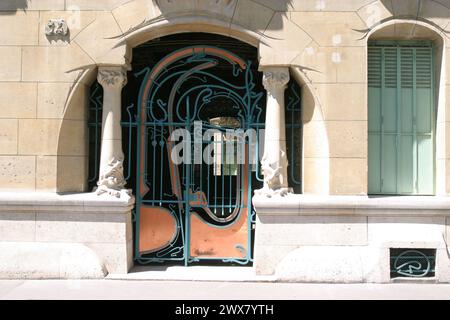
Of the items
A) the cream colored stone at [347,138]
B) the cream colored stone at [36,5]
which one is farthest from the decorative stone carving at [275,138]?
the cream colored stone at [36,5]

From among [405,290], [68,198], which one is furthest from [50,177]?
[405,290]

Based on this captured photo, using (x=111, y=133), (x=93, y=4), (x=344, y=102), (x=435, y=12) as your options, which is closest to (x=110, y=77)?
(x=111, y=133)

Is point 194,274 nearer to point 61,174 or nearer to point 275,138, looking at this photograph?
point 275,138

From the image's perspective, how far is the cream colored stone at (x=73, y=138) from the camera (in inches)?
302

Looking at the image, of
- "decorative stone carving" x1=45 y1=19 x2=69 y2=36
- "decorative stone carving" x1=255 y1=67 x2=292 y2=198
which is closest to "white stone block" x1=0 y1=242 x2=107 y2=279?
"decorative stone carving" x1=255 y1=67 x2=292 y2=198

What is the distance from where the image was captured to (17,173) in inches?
297

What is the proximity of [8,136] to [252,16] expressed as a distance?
179 inches

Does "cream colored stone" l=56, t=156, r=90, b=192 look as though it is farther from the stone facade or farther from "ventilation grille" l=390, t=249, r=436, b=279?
"ventilation grille" l=390, t=249, r=436, b=279

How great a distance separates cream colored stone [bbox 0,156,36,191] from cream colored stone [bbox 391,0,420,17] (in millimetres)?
6533

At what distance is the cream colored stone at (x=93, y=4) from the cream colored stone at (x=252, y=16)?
191cm

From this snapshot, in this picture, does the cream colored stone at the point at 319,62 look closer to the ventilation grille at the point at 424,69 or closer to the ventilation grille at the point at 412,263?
the ventilation grille at the point at 424,69

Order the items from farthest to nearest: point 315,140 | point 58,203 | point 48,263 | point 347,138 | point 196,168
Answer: point 196,168 → point 315,140 → point 347,138 → point 58,203 → point 48,263

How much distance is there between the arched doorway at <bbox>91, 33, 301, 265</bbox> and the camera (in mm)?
8086
